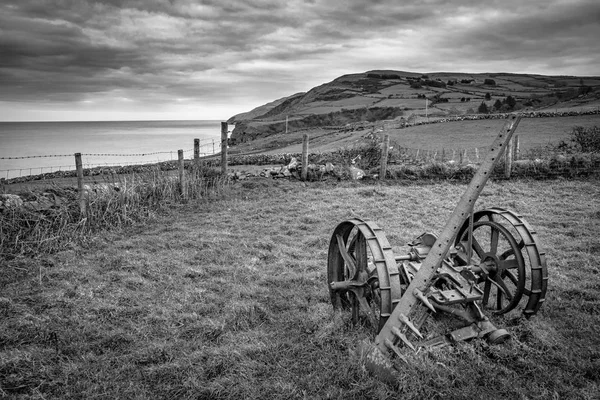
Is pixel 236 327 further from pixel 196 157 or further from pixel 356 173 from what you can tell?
pixel 356 173

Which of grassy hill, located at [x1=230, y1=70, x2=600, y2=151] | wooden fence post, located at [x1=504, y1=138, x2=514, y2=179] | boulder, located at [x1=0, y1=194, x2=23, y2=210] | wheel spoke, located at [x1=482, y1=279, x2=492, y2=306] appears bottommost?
wheel spoke, located at [x1=482, y1=279, x2=492, y2=306]

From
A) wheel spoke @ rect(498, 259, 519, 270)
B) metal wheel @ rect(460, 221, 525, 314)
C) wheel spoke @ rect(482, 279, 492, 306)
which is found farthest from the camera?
wheel spoke @ rect(482, 279, 492, 306)

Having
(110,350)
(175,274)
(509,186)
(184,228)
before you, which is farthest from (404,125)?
(110,350)

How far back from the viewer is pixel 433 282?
4965mm

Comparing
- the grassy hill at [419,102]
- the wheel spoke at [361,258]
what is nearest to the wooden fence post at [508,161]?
the wheel spoke at [361,258]

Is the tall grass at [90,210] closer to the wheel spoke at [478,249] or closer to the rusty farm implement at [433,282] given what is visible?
the rusty farm implement at [433,282]

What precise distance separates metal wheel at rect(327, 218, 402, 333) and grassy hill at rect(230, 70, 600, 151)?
31197 millimetres

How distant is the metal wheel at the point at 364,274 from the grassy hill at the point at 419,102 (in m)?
31.2

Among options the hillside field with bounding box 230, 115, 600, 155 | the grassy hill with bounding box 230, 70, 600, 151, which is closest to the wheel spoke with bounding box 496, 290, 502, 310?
the hillside field with bounding box 230, 115, 600, 155

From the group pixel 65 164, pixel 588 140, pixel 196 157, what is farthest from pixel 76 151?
pixel 588 140

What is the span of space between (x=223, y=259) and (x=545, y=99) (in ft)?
202

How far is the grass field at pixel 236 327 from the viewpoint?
403cm

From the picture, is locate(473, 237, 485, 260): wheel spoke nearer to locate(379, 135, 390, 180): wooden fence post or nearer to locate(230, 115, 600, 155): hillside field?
locate(379, 135, 390, 180): wooden fence post

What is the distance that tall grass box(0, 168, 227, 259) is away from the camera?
26.3 ft
